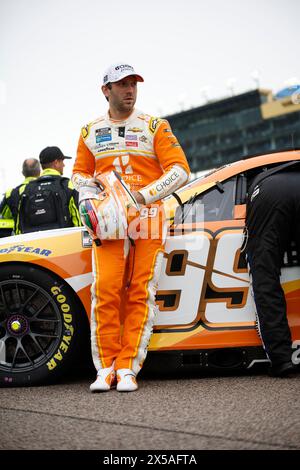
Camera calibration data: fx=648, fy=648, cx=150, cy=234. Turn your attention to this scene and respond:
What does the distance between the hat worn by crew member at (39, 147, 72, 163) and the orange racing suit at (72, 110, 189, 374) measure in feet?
5.88

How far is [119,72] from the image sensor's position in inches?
162

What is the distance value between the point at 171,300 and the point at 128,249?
0.42m

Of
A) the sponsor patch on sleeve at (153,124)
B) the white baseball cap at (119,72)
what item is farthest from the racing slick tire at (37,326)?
the white baseball cap at (119,72)

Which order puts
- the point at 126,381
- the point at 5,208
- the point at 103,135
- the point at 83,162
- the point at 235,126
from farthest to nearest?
1. the point at 235,126
2. the point at 5,208
3. the point at 83,162
4. the point at 103,135
5. the point at 126,381

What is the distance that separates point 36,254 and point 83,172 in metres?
0.65

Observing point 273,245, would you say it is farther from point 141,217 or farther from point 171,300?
point 141,217

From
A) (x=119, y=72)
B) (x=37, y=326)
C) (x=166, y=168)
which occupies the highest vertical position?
(x=119, y=72)

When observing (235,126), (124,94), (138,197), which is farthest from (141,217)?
(235,126)

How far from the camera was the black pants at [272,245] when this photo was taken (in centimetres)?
383

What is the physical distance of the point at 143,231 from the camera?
4023 millimetres

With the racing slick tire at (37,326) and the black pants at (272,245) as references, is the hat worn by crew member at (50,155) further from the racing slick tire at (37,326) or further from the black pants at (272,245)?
the black pants at (272,245)

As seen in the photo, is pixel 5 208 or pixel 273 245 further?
pixel 5 208
